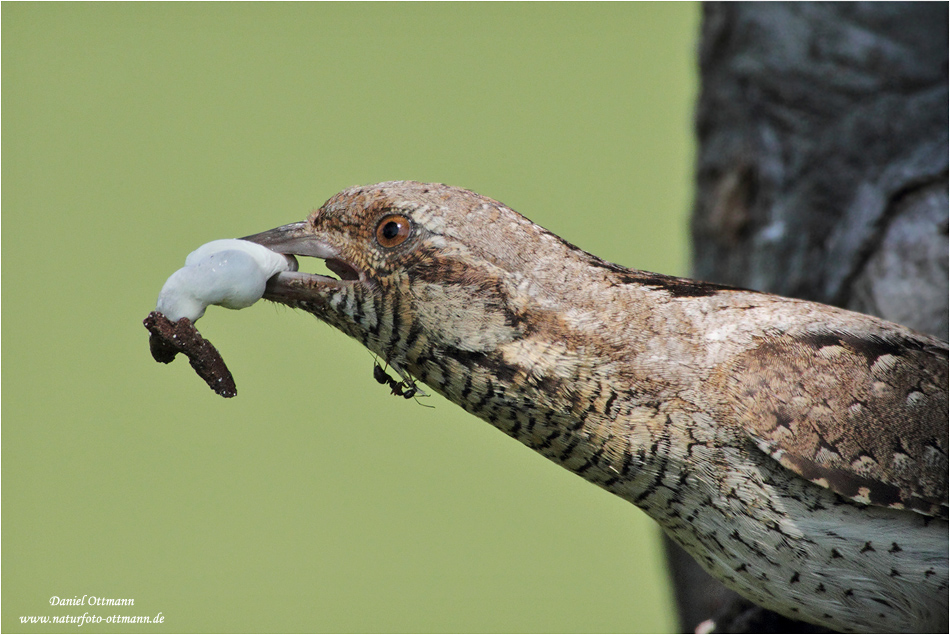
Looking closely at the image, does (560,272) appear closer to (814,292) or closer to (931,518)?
(931,518)

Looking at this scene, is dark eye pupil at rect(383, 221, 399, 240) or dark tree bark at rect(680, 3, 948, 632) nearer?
dark eye pupil at rect(383, 221, 399, 240)

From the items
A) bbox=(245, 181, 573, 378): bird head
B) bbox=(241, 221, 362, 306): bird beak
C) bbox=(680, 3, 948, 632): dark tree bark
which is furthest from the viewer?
bbox=(680, 3, 948, 632): dark tree bark

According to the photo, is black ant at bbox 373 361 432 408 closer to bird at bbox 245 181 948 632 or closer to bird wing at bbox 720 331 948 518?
bird at bbox 245 181 948 632

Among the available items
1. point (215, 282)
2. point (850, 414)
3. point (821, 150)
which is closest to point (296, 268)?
point (215, 282)

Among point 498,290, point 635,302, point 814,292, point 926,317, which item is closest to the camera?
point 498,290

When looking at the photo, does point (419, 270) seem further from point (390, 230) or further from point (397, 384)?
point (397, 384)

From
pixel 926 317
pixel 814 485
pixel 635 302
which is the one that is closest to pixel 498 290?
pixel 635 302

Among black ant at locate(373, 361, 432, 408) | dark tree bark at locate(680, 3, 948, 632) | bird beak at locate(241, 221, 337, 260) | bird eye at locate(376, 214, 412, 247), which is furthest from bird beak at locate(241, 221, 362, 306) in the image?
dark tree bark at locate(680, 3, 948, 632)
